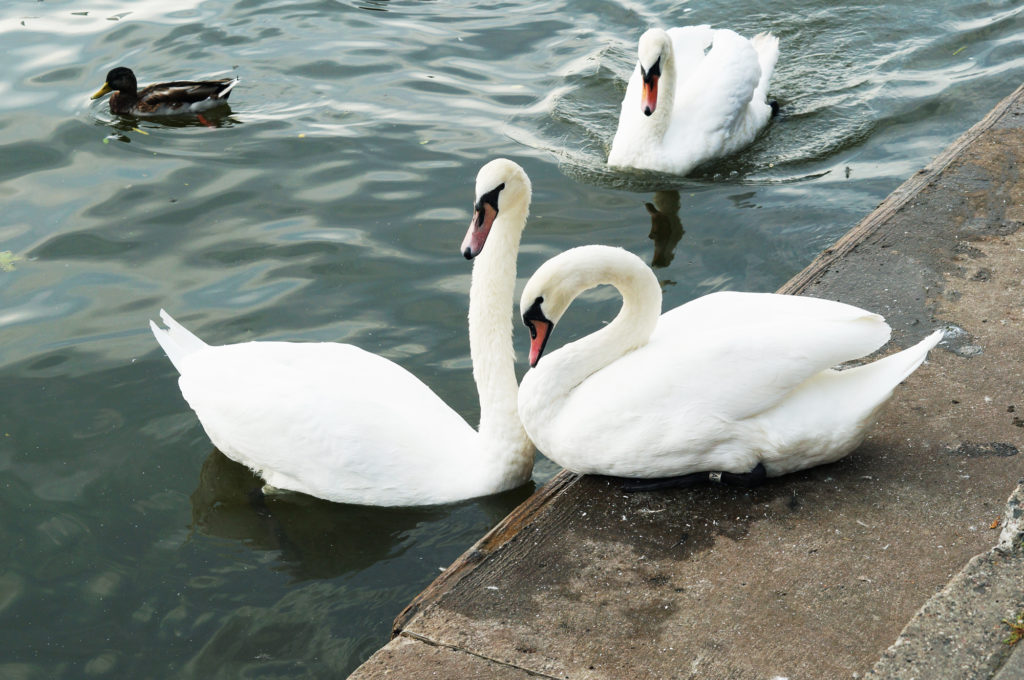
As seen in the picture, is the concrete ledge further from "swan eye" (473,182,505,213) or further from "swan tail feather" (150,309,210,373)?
"swan tail feather" (150,309,210,373)

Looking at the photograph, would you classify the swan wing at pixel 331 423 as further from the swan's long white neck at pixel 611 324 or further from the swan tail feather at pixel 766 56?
the swan tail feather at pixel 766 56

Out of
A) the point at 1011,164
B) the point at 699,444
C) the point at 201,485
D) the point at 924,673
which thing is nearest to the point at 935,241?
the point at 1011,164

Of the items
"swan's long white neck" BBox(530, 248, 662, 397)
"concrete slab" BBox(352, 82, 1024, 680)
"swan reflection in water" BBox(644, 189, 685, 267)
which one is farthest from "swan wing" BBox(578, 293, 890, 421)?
"swan reflection in water" BBox(644, 189, 685, 267)

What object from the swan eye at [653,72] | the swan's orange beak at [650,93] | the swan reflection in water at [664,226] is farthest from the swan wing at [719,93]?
the swan reflection in water at [664,226]

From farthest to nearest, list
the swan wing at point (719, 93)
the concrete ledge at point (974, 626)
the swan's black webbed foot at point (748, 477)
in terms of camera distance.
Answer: the swan wing at point (719, 93) → the swan's black webbed foot at point (748, 477) → the concrete ledge at point (974, 626)

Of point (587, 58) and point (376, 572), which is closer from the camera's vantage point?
point (376, 572)

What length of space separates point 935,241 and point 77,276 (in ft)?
17.6

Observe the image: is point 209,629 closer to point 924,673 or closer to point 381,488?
point 381,488

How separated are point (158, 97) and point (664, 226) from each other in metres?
4.77

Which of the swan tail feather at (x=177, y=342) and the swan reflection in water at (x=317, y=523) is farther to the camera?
the swan tail feather at (x=177, y=342)

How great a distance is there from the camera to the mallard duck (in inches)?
386

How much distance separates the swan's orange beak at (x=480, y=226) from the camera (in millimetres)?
5020

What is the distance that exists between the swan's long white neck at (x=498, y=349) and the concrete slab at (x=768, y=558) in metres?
0.75

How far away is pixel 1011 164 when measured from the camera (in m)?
6.19
